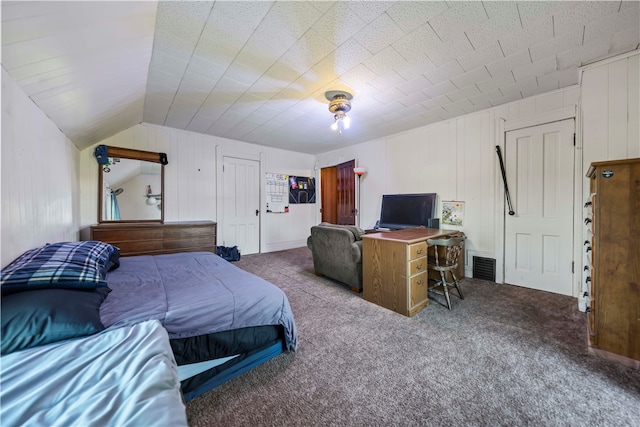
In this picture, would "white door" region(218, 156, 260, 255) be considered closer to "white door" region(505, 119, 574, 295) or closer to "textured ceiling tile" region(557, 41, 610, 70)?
"white door" region(505, 119, 574, 295)

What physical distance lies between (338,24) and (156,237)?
3.56 m

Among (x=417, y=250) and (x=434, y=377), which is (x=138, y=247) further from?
(x=434, y=377)

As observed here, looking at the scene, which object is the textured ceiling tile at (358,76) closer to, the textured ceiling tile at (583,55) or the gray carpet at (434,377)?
the textured ceiling tile at (583,55)

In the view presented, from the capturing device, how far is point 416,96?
2.94m

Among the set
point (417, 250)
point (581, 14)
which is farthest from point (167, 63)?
point (581, 14)

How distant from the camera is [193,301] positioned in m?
1.41

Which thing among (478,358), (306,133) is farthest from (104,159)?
(478,358)

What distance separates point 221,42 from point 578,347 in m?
3.68

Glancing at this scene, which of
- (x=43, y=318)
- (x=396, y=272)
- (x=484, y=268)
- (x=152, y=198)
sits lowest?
(x=484, y=268)

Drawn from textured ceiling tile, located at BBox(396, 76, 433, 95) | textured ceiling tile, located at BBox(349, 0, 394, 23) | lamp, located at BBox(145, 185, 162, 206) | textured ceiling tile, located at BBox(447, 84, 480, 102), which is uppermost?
textured ceiling tile, located at BBox(447, 84, 480, 102)

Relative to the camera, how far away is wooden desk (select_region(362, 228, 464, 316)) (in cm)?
235

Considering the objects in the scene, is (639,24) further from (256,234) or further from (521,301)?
(256,234)

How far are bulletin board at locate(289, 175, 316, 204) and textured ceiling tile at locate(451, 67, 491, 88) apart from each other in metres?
3.92

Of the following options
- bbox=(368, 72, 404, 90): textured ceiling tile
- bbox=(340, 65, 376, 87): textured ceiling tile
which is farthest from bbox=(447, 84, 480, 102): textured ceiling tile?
bbox=(340, 65, 376, 87): textured ceiling tile
